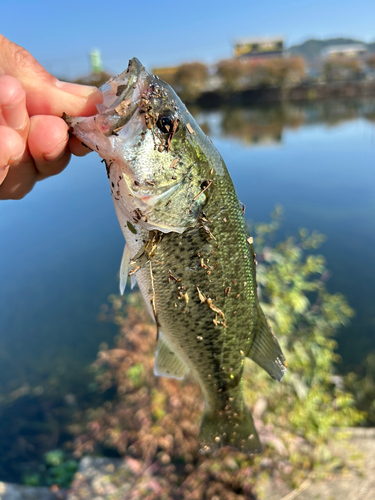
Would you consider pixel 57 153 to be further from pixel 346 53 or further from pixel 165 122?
pixel 346 53

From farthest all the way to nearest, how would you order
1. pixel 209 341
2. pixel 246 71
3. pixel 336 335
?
pixel 246 71 → pixel 336 335 → pixel 209 341

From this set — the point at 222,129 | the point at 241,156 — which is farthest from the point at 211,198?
the point at 222,129

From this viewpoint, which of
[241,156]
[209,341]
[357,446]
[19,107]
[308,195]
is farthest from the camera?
[241,156]

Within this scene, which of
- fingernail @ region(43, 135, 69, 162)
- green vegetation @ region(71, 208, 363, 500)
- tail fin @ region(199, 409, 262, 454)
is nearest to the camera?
fingernail @ region(43, 135, 69, 162)

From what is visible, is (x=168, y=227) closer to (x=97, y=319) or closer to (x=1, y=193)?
(x=1, y=193)

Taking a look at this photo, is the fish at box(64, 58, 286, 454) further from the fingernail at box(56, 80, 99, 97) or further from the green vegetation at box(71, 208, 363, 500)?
the green vegetation at box(71, 208, 363, 500)

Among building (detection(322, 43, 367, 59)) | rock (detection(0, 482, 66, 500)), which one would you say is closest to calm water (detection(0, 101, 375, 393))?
rock (detection(0, 482, 66, 500))

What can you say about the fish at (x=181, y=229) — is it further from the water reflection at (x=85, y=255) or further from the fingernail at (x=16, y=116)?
the water reflection at (x=85, y=255)
